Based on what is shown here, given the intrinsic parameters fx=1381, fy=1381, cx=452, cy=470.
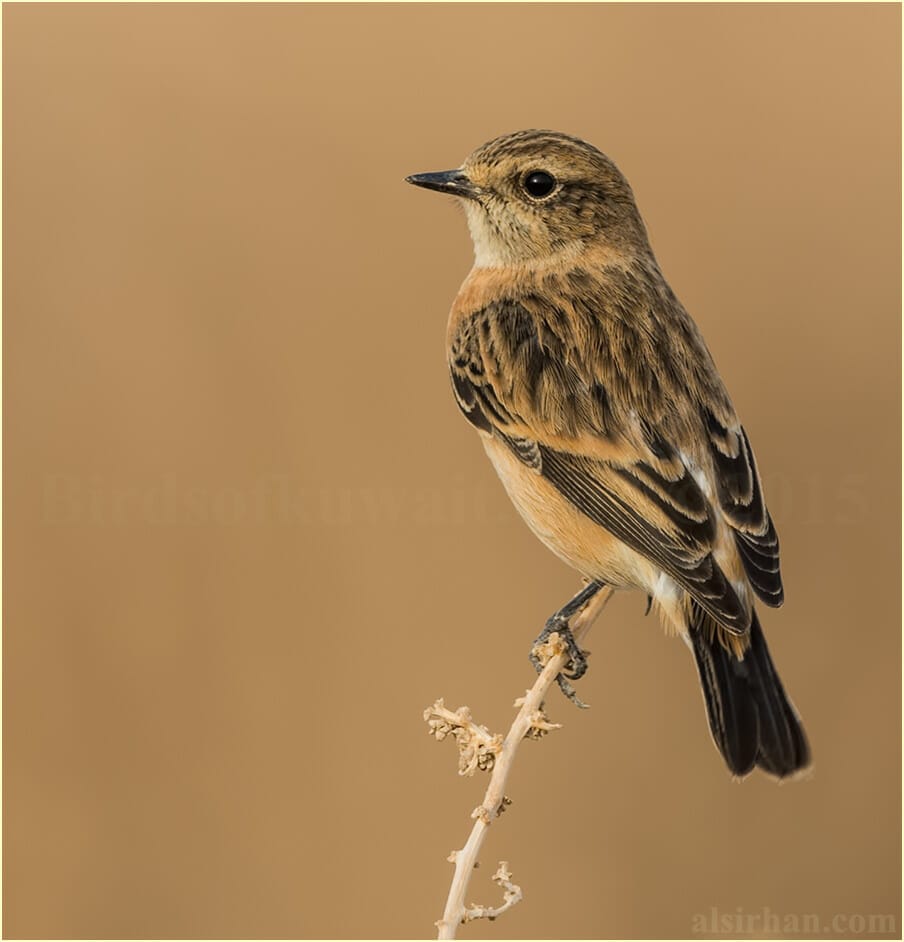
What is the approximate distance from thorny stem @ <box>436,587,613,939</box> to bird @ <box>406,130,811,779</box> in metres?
0.61

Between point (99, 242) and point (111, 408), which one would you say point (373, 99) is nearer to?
point (99, 242)

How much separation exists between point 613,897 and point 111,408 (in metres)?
3.37

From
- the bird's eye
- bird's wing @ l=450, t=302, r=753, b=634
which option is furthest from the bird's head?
bird's wing @ l=450, t=302, r=753, b=634

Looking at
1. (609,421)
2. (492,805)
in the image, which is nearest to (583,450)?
(609,421)

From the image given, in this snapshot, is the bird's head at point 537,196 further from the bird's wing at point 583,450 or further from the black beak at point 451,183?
the bird's wing at point 583,450

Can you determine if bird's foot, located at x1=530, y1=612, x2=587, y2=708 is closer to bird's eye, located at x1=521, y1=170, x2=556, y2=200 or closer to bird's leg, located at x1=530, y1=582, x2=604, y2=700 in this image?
bird's leg, located at x1=530, y1=582, x2=604, y2=700

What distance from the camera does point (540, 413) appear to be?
15.3 ft

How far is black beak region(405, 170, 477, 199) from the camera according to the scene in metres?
5.00

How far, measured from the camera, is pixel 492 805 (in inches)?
125

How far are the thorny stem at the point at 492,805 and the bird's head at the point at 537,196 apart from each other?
180cm

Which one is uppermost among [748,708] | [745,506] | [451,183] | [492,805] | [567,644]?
[451,183]

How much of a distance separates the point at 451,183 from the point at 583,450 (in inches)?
46.0

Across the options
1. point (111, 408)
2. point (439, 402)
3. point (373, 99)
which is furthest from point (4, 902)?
point (373, 99)

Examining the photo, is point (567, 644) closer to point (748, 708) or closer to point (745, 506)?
point (748, 708)
